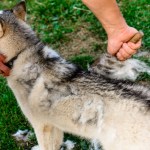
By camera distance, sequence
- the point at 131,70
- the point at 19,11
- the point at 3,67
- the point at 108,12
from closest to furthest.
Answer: the point at 108,12, the point at 3,67, the point at 19,11, the point at 131,70

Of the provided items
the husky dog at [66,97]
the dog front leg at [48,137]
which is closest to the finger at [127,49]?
the husky dog at [66,97]

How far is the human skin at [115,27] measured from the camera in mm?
4514

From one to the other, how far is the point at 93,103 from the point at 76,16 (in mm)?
3524

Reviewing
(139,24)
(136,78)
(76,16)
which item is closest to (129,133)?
(136,78)

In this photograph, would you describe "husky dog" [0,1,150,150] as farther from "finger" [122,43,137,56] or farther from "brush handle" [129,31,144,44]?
"brush handle" [129,31,144,44]

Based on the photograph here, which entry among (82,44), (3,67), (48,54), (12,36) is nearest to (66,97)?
(48,54)

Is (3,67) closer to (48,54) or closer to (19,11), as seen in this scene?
(48,54)

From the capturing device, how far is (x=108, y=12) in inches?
179

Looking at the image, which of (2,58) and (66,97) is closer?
(66,97)

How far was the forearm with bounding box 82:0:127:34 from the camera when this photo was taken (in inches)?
177

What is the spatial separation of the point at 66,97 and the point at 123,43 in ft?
2.49

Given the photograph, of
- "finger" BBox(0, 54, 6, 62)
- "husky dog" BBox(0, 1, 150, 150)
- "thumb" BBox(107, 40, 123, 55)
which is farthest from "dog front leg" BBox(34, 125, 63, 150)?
"thumb" BBox(107, 40, 123, 55)

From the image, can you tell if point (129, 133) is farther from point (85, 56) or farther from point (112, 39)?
point (85, 56)

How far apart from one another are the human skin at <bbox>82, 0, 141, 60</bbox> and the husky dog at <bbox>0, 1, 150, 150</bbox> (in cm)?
31
